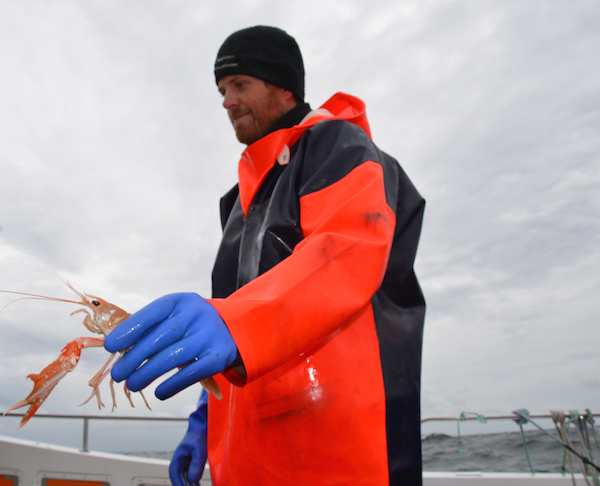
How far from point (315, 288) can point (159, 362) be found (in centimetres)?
39

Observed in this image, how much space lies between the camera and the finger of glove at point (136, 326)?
863 millimetres

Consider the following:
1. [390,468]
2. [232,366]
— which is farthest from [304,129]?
[390,468]

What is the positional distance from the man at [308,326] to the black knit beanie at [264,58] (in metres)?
0.21

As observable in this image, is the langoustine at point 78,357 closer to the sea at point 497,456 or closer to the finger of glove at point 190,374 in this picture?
the finger of glove at point 190,374

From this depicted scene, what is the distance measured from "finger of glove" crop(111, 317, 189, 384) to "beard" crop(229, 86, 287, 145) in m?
1.38

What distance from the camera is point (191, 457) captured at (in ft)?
6.71

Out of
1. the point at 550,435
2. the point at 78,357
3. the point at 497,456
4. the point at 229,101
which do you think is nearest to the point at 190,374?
the point at 78,357

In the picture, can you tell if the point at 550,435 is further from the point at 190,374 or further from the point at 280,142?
the point at 190,374

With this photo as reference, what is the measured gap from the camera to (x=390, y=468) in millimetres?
1225

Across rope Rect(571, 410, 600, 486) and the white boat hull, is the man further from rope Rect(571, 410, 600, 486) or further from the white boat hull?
rope Rect(571, 410, 600, 486)

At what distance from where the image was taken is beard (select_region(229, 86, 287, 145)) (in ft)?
6.70

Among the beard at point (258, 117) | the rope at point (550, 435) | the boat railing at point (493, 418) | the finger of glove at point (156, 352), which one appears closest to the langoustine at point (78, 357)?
the finger of glove at point (156, 352)

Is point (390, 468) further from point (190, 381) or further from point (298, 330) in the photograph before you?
point (190, 381)

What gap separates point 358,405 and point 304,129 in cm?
106
